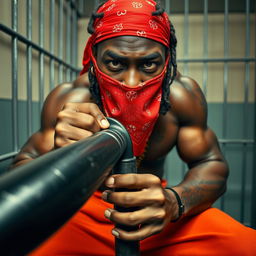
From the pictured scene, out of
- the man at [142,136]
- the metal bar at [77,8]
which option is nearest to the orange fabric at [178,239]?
the man at [142,136]

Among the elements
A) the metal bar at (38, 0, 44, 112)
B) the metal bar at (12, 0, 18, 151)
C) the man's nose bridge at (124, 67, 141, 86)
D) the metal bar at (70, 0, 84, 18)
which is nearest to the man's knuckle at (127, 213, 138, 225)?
the man's nose bridge at (124, 67, 141, 86)

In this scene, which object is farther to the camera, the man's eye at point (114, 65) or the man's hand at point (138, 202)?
the man's eye at point (114, 65)

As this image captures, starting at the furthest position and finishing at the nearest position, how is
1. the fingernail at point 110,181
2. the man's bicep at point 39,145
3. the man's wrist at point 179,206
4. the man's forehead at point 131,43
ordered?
the man's bicep at point 39,145 < the man's forehead at point 131,43 < the man's wrist at point 179,206 < the fingernail at point 110,181

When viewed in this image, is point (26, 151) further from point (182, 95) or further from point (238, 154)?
point (238, 154)

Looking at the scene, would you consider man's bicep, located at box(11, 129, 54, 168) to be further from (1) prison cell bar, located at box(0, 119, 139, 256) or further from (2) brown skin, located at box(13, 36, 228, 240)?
(1) prison cell bar, located at box(0, 119, 139, 256)

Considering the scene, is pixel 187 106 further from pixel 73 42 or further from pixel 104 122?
pixel 73 42

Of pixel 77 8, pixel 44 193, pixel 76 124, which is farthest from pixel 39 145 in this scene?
pixel 77 8

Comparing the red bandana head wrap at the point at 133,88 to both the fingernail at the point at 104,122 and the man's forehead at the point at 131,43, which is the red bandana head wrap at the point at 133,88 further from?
the fingernail at the point at 104,122

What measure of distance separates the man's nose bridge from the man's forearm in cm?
32

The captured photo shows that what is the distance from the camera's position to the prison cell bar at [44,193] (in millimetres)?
162

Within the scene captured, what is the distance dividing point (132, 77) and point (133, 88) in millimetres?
41

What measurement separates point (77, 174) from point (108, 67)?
0.61 meters

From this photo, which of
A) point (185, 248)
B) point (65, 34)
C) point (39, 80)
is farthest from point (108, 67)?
point (65, 34)

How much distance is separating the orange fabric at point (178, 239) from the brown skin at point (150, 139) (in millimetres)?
55
